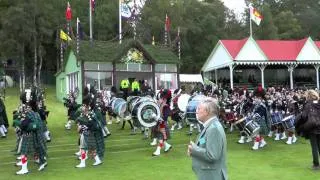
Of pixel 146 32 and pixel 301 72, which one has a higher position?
pixel 146 32

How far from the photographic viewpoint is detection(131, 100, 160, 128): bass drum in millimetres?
14789

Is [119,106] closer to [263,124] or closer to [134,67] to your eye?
[263,124]

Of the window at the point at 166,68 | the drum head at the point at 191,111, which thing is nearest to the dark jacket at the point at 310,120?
the drum head at the point at 191,111

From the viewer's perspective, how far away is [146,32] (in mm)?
49625

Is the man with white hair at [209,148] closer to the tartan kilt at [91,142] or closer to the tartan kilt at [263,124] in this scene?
the tartan kilt at [91,142]

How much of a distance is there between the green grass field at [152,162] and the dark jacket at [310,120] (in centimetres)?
99

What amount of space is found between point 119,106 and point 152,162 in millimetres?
5986

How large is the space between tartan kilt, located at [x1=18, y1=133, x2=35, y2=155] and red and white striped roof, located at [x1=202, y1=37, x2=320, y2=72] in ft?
89.4

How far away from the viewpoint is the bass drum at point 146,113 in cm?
1479

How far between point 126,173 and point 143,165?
1.03 m

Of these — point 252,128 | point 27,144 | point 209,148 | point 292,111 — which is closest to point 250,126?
point 252,128

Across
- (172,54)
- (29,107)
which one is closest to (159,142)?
(29,107)

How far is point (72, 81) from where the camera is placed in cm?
3306

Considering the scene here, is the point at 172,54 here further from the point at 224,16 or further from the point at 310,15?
the point at 310,15
